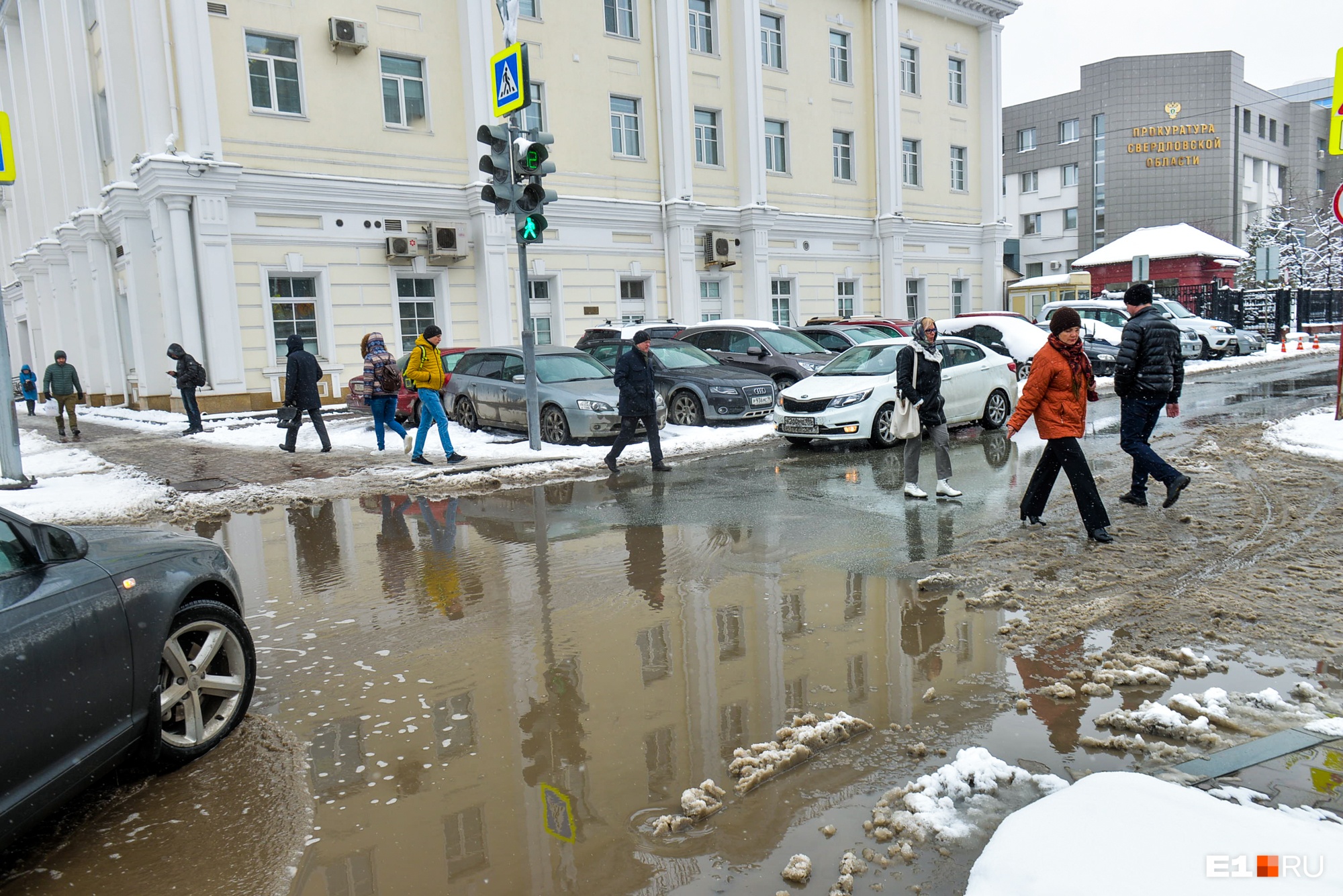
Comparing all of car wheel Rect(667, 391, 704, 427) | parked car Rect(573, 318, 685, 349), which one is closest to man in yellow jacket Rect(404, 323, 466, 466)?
car wheel Rect(667, 391, 704, 427)

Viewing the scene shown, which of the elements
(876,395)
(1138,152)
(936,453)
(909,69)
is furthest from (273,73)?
(1138,152)

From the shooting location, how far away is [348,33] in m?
20.8

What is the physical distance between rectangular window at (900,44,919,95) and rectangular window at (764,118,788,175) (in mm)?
6245

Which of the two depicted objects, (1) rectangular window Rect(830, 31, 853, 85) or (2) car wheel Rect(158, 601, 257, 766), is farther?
(1) rectangular window Rect(830, 31, 853, 85)

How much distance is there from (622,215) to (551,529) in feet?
61.3

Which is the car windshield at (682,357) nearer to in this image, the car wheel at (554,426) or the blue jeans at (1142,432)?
the car wheel at (554,426)

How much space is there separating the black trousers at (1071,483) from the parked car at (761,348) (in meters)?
9.03

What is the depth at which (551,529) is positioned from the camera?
827 cm

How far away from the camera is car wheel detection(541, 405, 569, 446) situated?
1350cm

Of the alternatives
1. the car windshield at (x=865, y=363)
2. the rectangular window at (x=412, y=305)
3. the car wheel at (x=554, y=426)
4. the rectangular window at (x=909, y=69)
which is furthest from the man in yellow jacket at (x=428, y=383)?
the rectangular window at (x=909, y=69)

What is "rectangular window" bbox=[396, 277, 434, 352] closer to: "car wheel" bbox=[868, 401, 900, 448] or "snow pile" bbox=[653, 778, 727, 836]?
Answer: "car wheel" bbox=[868, 401, 900, 448]

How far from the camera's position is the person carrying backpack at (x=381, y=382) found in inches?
498

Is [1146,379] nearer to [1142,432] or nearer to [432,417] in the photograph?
[1142,432]

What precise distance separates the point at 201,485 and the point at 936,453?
8.62m
